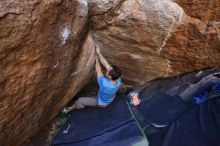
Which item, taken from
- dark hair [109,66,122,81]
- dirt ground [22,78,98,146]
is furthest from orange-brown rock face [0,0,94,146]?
dark hair [109,66,122,81]

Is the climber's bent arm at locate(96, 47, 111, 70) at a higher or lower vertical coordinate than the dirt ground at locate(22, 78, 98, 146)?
higher

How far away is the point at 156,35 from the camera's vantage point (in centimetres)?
355

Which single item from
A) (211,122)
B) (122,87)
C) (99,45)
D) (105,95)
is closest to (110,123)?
(105,95)

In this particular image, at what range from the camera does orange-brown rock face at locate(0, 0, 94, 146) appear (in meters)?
2.32

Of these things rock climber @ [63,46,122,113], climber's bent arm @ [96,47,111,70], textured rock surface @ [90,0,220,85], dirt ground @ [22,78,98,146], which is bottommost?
dirt ground @ [22,78,98,146]

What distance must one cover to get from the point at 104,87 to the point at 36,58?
1.37 m

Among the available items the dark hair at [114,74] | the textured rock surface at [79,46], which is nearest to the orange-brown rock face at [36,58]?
the textured rock surface at [79,46]

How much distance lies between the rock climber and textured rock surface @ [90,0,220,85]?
17 centimetres

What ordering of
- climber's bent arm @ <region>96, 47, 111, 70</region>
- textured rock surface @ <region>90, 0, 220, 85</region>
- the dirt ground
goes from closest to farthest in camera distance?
textured rock surface @ <region>90, 0, 220, 85</region> < the dirt ground < climber's bent arm @ <region>96, 47, 111, 70</region>

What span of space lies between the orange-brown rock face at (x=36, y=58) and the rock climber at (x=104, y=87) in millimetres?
384

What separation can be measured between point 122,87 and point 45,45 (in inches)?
78.7

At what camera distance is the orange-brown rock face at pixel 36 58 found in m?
2.32

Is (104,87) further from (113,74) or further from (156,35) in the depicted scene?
(156,35)

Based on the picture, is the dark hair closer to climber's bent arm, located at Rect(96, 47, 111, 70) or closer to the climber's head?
the climber's head
